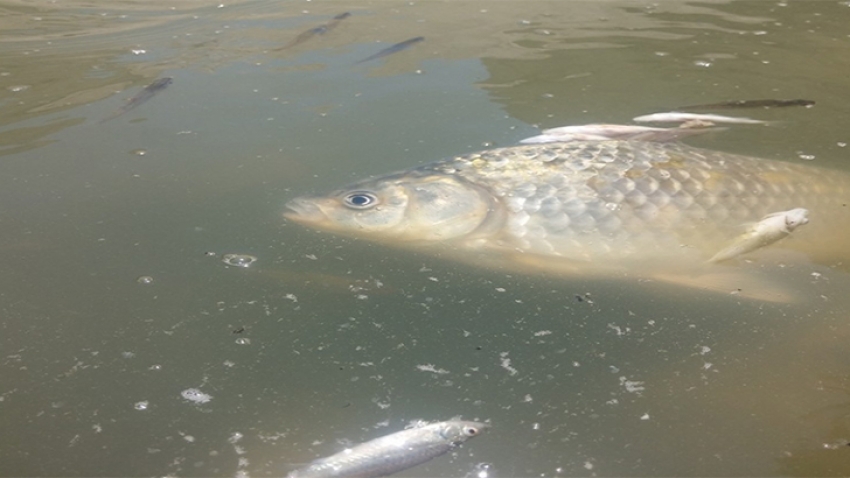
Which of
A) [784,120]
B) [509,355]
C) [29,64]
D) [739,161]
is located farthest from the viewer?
[29,64]

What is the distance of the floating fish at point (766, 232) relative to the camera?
2.63m

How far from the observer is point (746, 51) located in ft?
16.2

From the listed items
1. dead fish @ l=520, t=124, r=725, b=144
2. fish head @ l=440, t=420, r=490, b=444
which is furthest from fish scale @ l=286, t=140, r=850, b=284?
fish head @ l=440, t=420, r=490, b=444

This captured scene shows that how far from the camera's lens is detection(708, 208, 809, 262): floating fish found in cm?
263

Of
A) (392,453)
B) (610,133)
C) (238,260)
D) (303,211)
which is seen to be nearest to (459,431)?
(392,453)

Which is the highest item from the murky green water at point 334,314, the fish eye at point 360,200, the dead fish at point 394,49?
the fish eye at point 360,200

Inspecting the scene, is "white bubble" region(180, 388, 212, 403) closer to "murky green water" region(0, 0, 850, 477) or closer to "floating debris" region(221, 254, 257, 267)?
"murky green water" region(0, 0, 850, 477)

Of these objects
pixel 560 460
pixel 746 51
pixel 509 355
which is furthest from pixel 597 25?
pixel 560 460

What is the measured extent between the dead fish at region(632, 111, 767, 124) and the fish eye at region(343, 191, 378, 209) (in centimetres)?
146

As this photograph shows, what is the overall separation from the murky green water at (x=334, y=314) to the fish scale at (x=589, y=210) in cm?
10

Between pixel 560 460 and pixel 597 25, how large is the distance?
407 centimetres

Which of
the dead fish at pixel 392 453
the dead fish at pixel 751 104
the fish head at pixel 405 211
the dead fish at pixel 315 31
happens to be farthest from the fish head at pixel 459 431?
the dead fish at pixel 315 31

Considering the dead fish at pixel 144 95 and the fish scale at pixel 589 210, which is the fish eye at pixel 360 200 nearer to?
the fish scale at pixel 589 210

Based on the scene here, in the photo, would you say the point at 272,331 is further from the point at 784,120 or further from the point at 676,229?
the point at 784,120
